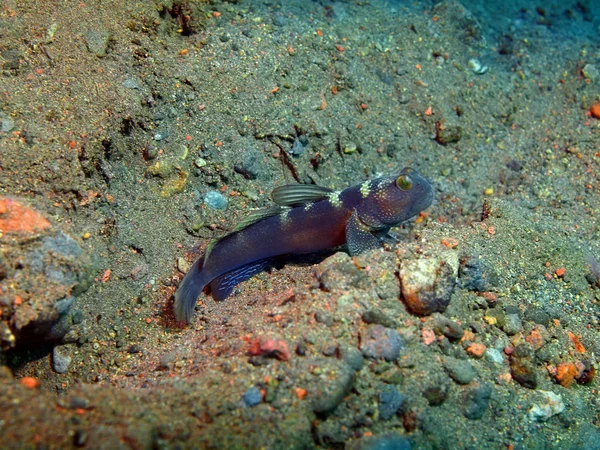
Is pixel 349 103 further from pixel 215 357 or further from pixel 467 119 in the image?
pixel 215 357

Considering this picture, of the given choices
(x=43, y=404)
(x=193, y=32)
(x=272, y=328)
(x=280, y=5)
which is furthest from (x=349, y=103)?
(x=43, y=404)

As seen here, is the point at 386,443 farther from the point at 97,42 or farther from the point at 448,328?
the point at 97,42

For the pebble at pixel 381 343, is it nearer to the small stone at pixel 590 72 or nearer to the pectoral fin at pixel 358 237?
the pectoral fin at pixel 358 237

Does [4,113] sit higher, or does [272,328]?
[4,113]

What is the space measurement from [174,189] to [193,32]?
1.75m

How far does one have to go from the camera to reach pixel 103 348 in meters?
3.56

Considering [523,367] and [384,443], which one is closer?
[384,443]

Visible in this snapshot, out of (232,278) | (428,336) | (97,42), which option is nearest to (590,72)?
(428,336)

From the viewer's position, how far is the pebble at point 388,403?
2582mm

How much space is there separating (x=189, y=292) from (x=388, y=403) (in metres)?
1.90

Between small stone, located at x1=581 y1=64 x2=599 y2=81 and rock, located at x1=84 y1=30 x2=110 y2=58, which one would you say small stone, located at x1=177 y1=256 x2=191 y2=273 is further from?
small stone, located at x1=581 y1=64 x2=599 y2=81

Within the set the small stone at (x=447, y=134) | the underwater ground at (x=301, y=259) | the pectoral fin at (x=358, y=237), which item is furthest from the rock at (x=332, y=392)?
the small stone at (x=447, y=134)

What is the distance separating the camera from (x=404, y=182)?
3732 millimetres

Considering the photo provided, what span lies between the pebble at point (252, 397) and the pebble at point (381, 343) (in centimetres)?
71
